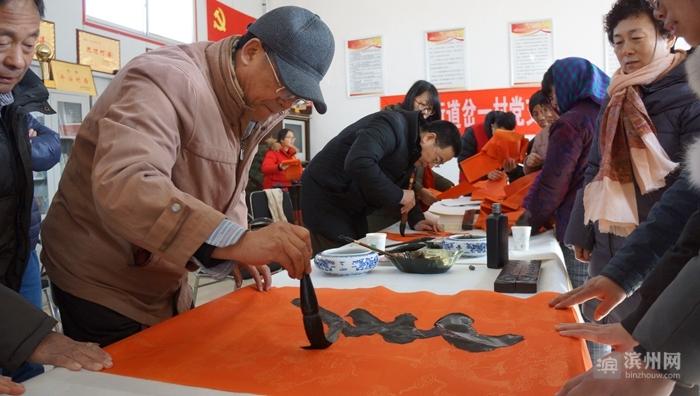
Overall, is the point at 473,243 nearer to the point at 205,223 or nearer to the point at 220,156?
the point at 220,156

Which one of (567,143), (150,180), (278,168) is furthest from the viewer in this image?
(278,168)

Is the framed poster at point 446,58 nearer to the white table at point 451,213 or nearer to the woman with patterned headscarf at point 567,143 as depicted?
the white table at point 451,213

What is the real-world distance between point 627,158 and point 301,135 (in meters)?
4.93

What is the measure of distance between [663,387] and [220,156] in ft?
2.76

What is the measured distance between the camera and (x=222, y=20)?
5555mm

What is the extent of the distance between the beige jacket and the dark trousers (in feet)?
0.06

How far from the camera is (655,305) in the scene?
64 cm

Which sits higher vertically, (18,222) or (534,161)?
(534,161)

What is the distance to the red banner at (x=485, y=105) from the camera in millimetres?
5500

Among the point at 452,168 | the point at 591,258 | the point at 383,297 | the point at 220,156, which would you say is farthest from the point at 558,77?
the point at 452,168

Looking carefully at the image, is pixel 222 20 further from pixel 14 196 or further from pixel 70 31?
pixel 14 196

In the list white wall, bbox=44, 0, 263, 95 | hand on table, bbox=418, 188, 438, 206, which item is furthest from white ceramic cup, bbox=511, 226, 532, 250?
white wall, bbox=44, 0, 263, 95

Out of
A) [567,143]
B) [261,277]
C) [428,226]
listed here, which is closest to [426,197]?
[428,226]

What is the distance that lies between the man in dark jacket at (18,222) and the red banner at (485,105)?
→ 4.69 m
